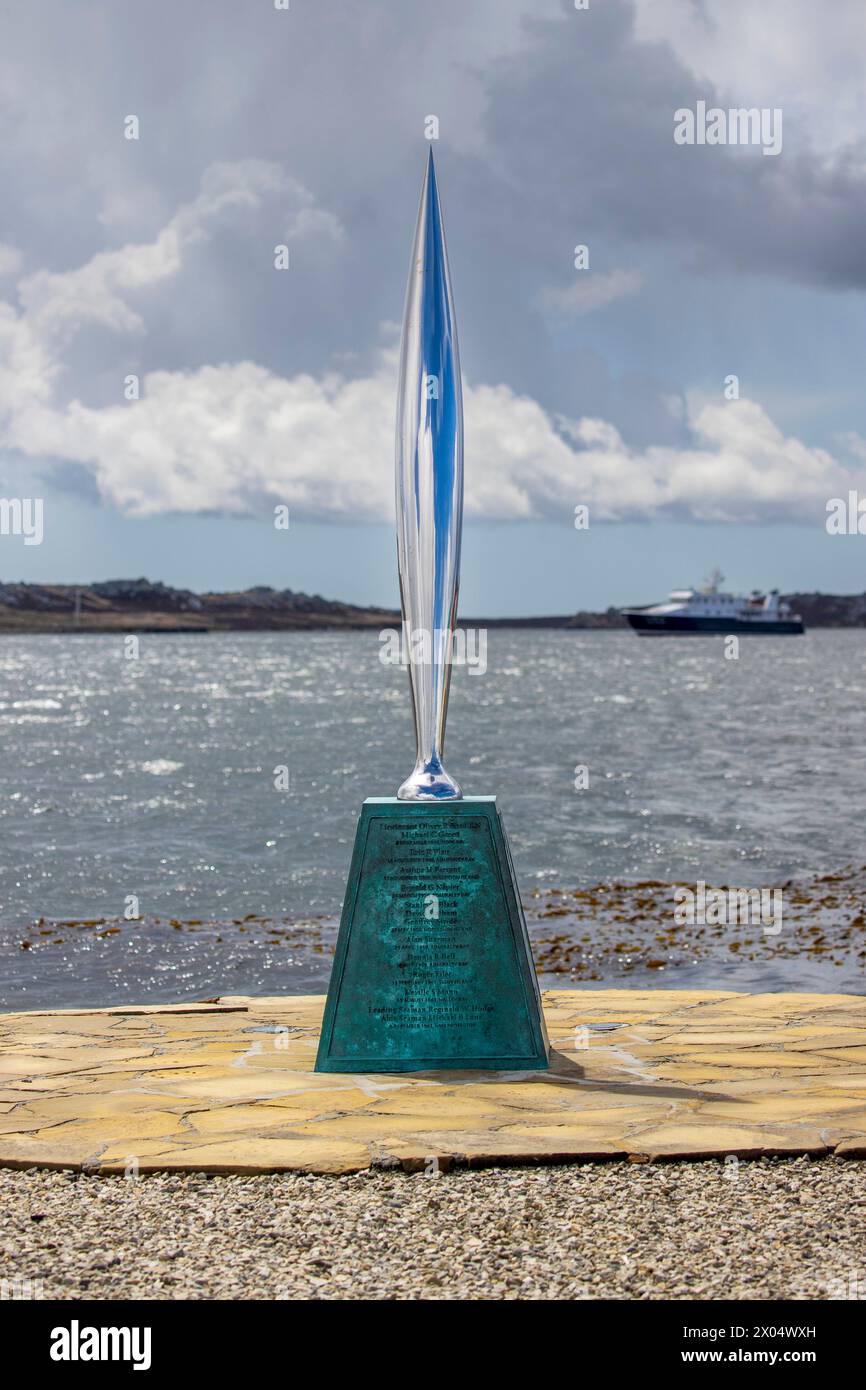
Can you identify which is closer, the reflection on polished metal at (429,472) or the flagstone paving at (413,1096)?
the flagstone paving at (413,1096)

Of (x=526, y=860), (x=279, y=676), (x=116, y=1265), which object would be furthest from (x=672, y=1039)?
(x=279, y=676)

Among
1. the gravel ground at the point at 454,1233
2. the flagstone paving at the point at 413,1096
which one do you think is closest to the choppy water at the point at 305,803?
the flagstone paving at the point at 413,1096

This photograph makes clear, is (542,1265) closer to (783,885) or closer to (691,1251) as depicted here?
(691,1251)

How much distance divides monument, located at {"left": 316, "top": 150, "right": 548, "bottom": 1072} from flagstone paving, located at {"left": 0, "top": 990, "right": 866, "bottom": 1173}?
14cm

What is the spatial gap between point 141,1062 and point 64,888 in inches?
385

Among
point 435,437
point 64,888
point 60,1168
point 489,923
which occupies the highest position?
point 435,437

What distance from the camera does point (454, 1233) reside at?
4191 millimetres

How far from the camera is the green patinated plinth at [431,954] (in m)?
5.96

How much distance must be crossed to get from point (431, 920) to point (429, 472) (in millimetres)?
1854

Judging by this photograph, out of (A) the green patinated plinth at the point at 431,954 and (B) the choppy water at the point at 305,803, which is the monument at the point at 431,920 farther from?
(B) the choppy water at the point at 305,803

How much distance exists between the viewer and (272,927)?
13539 millimetres

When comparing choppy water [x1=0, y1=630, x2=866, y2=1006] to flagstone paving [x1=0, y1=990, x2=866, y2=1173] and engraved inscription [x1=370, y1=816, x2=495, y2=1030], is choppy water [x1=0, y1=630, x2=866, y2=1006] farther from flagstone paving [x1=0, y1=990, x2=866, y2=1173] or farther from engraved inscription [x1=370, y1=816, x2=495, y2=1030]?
engraved inscription [x1=370, y1=816, x2=495, y2=1030]

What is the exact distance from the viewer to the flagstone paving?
4.91 metres

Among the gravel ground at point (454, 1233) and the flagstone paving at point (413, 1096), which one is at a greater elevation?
the gravel ground at point (454, 1233)
